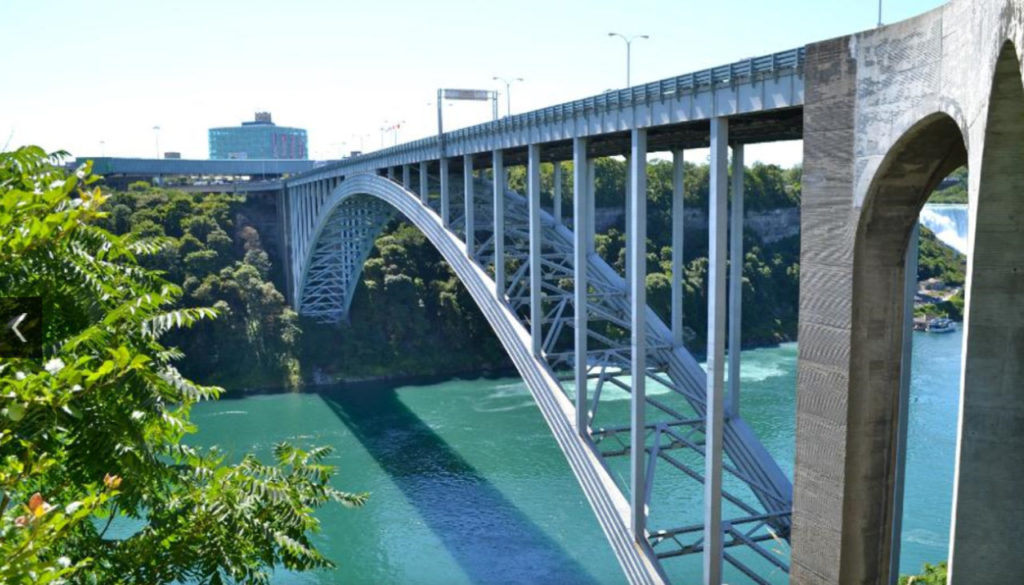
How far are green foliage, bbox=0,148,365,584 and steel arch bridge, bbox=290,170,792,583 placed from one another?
6.82 metres

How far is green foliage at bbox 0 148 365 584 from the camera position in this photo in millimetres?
3508

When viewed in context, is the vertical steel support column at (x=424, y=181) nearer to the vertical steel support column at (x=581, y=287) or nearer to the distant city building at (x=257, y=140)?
the vertical steel support column at (x=581, y=287)

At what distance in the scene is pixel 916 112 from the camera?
7012 millimetres

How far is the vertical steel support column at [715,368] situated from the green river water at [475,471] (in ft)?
4.09

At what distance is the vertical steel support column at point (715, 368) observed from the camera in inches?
385

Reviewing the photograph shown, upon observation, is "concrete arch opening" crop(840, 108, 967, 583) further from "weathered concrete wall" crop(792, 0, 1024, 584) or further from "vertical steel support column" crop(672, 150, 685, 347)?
"vertical steel support column" crop(672, 150, 685, 347)

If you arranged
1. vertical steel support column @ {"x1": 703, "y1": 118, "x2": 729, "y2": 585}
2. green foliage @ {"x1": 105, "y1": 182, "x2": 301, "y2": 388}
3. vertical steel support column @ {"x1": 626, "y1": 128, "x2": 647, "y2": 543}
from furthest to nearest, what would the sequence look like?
green foliage @ {"x1": 105, "y1": 182, "x2": 301, "y2": 388} < vertical steel support column @ {"x1": 626, "y1": 128, "x2": 647, "y2": 543} < vertical steel support column @ {"x1": 703, "y1": 118, "x2": 729, "y2": 585}

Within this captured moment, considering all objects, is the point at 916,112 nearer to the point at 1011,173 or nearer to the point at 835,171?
the point at 835,171

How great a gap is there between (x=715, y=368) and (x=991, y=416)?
475cm

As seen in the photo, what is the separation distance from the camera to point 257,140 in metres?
120

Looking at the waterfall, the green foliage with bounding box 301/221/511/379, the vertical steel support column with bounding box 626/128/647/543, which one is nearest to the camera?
the vertical steel support column with bounding box 626/128/647/543

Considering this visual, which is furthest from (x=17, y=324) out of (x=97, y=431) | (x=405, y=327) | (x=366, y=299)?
(x=366, y=299)

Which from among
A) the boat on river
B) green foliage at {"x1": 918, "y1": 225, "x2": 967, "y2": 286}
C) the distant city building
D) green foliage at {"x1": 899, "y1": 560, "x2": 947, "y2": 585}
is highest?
the distant city building

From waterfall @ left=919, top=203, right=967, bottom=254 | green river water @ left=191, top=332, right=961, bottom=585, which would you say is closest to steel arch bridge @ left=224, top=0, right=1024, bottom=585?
green river water @ left=191, top=332, right=961, bottom=585
